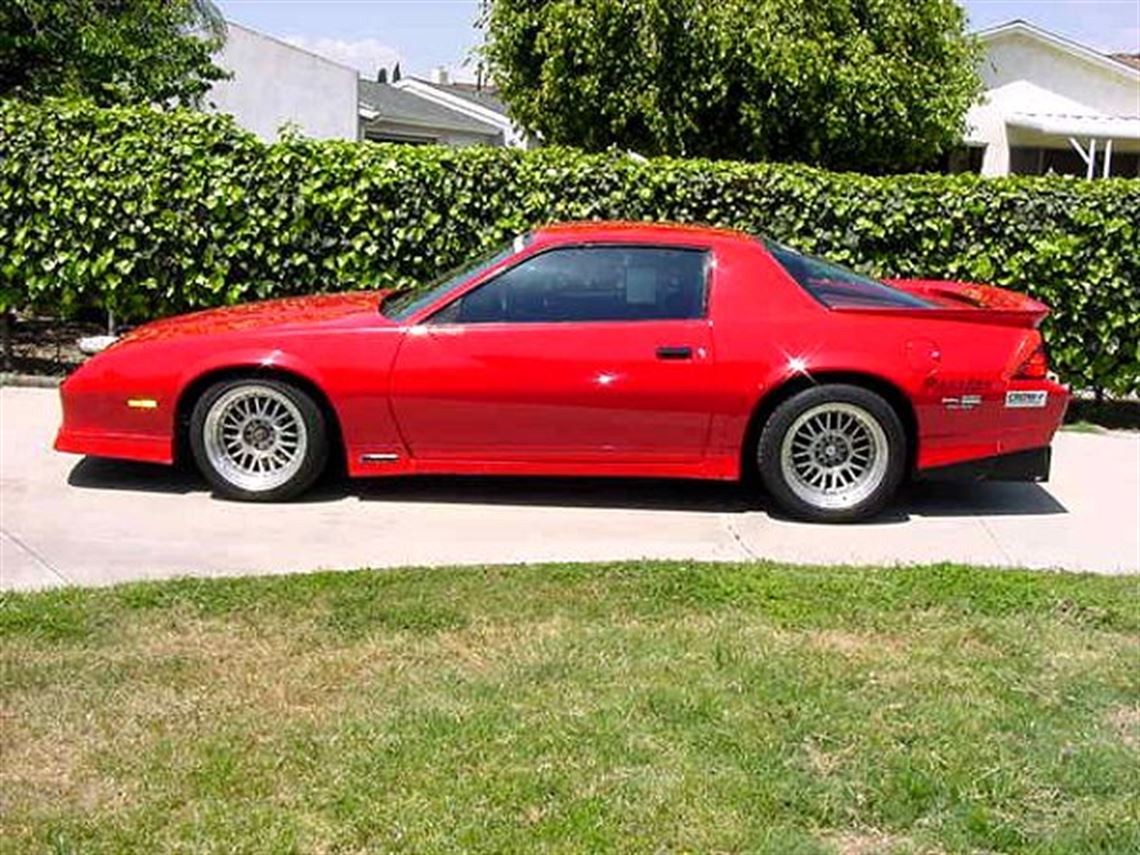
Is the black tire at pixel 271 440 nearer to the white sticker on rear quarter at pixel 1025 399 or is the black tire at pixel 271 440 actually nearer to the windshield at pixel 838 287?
the windshield at pixel 838 287

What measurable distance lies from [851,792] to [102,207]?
7.16m

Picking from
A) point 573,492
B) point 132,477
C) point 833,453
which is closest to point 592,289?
point 573,492

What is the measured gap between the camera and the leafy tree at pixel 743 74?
1491cm

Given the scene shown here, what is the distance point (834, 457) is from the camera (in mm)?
6312

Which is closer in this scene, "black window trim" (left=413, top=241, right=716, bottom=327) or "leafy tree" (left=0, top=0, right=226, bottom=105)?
"black window trim" (left=413, top=241, right=716, bottom=327)

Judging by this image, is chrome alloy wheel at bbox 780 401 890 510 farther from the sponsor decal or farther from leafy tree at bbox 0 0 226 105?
leafy tree at bbox 0 0 226 105

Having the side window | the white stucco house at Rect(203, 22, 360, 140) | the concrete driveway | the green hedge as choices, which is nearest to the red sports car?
the side window

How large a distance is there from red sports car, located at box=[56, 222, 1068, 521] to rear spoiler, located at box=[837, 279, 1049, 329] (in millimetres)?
16

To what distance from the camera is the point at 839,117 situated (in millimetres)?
15430

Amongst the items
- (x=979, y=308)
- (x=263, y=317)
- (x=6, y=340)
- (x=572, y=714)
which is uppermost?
(x=979, y=308)

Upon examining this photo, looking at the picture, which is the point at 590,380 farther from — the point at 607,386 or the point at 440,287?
the point at 440,287

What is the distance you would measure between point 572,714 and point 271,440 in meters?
3.06

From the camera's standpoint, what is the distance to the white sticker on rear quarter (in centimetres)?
625

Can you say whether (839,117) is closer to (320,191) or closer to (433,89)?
(320,191)
